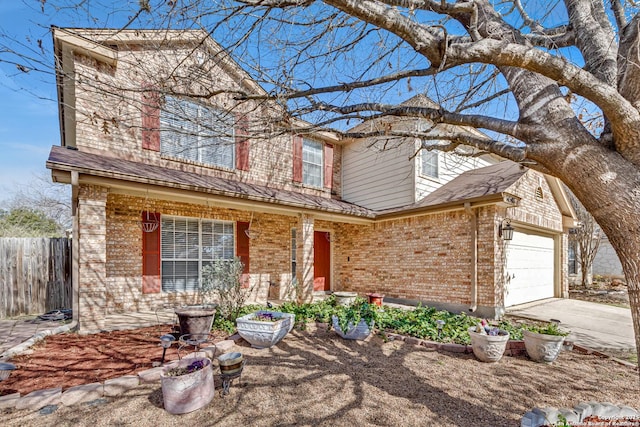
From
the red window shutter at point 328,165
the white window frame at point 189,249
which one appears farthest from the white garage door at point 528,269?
the white window frame at point 189,249

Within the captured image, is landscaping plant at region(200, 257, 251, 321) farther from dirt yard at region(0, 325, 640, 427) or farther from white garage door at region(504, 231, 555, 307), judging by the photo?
white garage door at region(504, 231, 555, 307)

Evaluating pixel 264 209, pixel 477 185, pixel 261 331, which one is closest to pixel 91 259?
pixel 261 331

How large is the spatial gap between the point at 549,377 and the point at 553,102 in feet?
12.3

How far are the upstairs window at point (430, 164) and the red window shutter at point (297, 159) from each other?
13.5 ft

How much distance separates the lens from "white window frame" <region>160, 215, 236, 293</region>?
25.5 ft

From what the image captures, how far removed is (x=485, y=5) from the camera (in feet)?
9.88

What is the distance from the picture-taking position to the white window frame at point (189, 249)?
7.77 m

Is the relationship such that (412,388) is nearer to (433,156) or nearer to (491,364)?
(491,364)

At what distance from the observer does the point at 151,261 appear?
745 cm

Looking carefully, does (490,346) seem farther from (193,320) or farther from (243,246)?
(243,246)

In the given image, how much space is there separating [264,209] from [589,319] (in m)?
8.74

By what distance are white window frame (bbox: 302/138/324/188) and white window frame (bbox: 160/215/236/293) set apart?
11.3ft

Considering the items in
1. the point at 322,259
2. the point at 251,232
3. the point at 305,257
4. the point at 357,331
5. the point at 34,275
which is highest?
the point at 251,232

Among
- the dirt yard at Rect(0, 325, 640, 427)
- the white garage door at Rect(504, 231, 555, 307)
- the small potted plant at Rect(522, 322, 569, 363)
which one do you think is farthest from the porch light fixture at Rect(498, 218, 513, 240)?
the small potted plant at Rect(522, 322, 569, 363)
